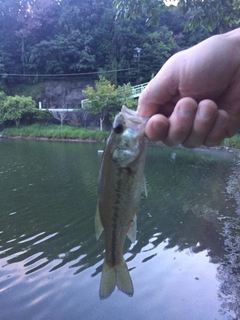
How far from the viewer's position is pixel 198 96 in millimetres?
2240

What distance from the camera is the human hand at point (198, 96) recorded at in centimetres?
→ 201

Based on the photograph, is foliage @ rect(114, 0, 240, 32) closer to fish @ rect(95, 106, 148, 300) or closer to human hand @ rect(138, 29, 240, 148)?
human hand @ rect(138, 29, 240, 148)

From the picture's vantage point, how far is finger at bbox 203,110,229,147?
6.81ft

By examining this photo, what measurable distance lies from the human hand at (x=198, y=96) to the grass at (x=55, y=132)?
28419 millimetres

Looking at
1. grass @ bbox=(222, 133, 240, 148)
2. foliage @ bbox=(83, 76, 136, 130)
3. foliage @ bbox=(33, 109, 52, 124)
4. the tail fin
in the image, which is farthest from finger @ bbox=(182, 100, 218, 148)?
foliage @ bbox=(33, 109, 52, 124)

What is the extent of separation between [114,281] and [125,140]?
0.90m

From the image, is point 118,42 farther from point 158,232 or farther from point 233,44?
point 233,44

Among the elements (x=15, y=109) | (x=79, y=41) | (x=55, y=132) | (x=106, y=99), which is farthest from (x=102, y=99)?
(x=79, y=41)

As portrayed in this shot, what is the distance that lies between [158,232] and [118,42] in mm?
44169

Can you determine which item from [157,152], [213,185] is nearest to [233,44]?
[213,185]

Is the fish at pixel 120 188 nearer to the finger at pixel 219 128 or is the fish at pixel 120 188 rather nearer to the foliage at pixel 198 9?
the finger at pixel 219 128

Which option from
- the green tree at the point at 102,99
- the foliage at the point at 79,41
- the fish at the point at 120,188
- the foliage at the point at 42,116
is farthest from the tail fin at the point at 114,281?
the foliage at the point at 79,41

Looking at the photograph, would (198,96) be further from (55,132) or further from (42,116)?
(42,116)

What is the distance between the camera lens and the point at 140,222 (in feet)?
31.6
